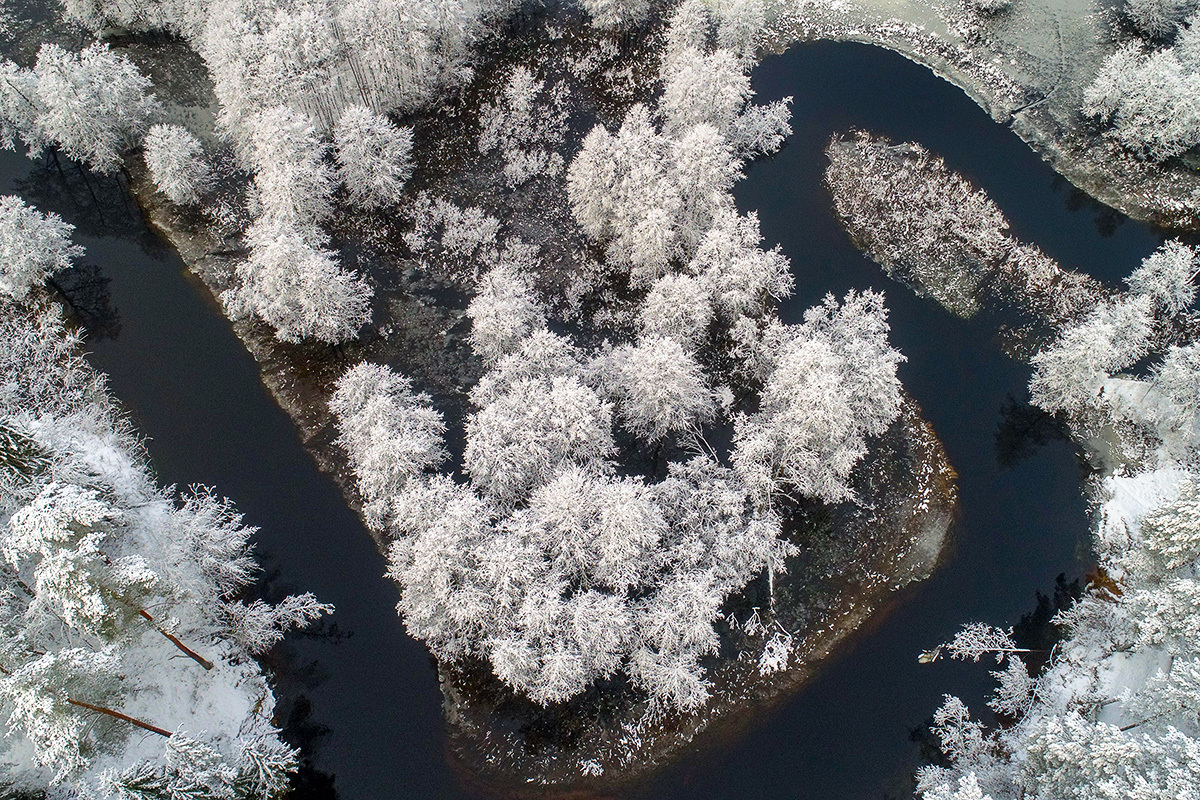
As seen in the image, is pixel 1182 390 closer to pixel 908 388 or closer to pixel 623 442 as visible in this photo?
pixel 908 388

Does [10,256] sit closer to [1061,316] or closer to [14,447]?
[14,447]

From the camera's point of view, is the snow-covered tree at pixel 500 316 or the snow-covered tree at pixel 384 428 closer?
the snow-covered tree at pixel 384 428

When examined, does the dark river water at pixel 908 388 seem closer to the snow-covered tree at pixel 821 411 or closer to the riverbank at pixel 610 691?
the riverbank at pixel 610 691

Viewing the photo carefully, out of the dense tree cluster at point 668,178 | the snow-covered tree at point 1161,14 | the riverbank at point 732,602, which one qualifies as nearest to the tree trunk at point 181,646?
the riverbank at point 732,602

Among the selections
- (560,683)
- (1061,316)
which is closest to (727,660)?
(560,683)

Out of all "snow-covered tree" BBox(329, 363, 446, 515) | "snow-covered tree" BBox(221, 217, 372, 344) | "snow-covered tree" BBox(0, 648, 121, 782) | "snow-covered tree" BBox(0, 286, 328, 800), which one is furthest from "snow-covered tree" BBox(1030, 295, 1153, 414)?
"snow-covered tree" BBox(0, 648, 121, 782)

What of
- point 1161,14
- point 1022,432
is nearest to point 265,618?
point 1022,432

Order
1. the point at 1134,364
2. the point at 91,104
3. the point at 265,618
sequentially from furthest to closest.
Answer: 1. the point at 91,104
2. the point at 1134,364
3. the point at 265,618
